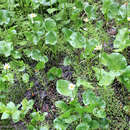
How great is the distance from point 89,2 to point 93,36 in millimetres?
578

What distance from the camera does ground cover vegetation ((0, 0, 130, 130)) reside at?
1.59 metres

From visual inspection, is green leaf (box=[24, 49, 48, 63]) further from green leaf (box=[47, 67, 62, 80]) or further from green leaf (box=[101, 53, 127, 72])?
green leaf (box=[101, 53, 127, 72])

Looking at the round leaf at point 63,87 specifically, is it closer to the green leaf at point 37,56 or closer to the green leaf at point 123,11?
the green leaf at point 37,56

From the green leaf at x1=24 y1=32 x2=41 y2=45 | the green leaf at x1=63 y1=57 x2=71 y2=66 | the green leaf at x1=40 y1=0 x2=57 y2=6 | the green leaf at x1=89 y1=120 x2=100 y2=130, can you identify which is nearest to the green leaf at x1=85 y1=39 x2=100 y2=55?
the green leaf at x1=63 y1=57 x2=71 y2=66

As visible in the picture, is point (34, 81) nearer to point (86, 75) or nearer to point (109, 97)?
point (86, 75)

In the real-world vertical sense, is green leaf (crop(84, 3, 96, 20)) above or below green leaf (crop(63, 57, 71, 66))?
above

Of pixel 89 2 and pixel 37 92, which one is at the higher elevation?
pixel 89 2

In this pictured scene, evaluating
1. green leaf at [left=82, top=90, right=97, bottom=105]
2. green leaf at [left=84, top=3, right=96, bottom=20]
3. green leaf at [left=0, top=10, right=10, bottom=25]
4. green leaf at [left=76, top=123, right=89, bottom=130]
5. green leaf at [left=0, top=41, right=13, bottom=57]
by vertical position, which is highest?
green leaf at [left=84, top=3, right=96, bottom=20]

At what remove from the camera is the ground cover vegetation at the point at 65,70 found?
1.59 m

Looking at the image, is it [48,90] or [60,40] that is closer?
[48,90]

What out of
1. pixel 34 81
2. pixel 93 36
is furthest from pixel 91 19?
pixel 34 81

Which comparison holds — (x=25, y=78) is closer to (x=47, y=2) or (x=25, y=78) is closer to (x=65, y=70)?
(x=65, y=70)

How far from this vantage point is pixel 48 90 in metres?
1.93

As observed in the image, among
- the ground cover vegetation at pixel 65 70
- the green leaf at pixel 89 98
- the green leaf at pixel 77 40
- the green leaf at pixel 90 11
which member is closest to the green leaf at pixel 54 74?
the ground cover vegetation at pixel 65 70
